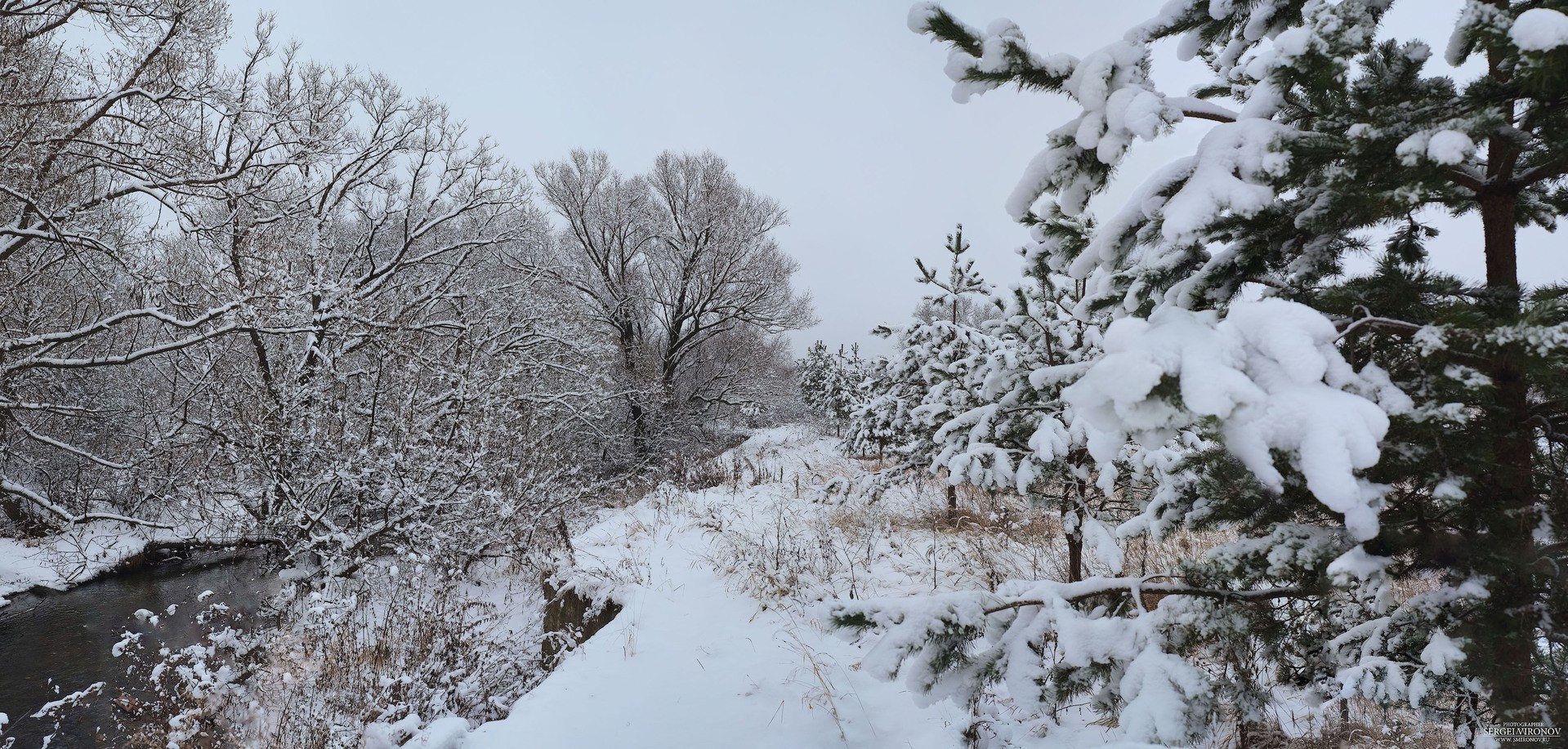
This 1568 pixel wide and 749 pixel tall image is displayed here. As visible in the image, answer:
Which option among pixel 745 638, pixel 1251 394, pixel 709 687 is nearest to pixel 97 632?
pixel 745 638

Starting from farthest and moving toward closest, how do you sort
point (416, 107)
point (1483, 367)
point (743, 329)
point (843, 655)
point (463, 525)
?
1. point (743, 329)
2. point (416, 107)
3. point (463, 525)
4. point (843, 655)
5. point (1483, 367)

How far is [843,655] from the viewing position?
3.76 m

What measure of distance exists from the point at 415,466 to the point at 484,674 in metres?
3.51

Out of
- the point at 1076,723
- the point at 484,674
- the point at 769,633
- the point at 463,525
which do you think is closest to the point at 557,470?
the point at 463,525

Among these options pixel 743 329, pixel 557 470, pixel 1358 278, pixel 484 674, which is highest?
pixel 743 329

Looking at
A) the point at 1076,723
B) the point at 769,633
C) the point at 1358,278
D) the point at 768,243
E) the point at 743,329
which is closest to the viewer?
the point at 1358,278

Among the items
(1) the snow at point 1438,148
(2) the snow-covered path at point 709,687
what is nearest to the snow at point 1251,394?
(1) the snow at point 1438,148

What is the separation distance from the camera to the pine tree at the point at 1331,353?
1234 millimetres

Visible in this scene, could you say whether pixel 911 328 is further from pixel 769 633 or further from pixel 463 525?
pixel 463 525

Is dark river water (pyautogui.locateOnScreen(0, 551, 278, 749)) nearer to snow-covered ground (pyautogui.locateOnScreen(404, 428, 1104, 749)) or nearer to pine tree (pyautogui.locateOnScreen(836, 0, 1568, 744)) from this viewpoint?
snow-covered ground (pyautogui.locateOnScreen(404, 428, 1104, 749))

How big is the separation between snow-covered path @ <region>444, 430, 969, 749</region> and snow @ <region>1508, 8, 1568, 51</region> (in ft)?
6.06

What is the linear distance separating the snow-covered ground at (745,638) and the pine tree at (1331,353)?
1.77 ft

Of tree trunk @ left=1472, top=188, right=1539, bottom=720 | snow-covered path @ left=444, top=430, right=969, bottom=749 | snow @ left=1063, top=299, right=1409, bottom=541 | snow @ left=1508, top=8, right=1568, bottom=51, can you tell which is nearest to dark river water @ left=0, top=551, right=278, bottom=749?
snow-covered path @ left=444, top=430, right=969, bottom=749

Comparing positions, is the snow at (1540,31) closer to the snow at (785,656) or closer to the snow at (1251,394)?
the snow at (1251,394)
